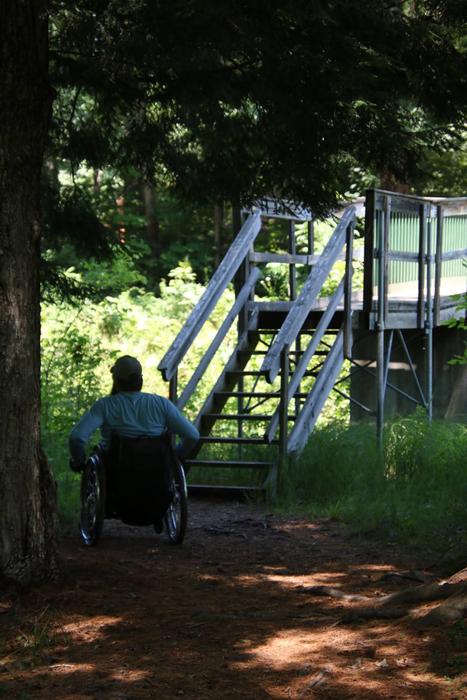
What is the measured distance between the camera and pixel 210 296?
40.3 ft

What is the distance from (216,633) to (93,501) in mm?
2782

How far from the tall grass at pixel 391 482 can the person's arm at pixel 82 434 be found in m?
2.39

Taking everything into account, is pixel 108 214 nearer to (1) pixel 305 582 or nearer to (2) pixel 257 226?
(2) pixel 257 226

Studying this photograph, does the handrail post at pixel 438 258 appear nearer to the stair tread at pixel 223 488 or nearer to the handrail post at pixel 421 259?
the handrail post at pixel 421 259

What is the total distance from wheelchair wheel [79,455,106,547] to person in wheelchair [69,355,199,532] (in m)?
0.08

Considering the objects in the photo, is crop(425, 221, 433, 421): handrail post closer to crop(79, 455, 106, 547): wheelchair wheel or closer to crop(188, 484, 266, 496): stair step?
crop(188, 484, 266, 496): stair step

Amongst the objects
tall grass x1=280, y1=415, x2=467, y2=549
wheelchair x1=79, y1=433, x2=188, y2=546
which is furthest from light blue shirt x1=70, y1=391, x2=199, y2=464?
tall grass x1=280, y1=415, x2=467, y2=549

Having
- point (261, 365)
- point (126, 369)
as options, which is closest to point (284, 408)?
point (261, 365)

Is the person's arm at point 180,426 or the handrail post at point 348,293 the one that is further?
the handrail post at point 348,293

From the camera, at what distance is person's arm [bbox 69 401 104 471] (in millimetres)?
8336

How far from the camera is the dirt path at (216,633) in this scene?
16.1 feet

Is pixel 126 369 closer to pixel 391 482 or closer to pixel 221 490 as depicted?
pixel 221 490

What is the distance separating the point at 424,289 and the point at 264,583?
7503 millimetres

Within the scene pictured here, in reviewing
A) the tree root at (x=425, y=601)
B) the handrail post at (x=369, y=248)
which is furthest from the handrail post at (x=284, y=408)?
the tree root at (x=425, y=601)
